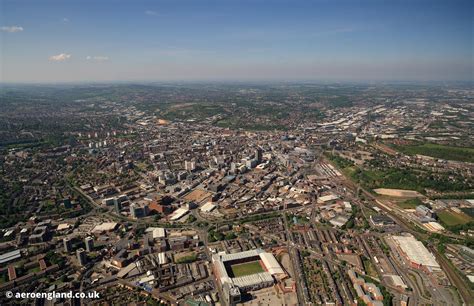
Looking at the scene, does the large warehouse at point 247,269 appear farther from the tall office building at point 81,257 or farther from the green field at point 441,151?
the green field at point 441,151

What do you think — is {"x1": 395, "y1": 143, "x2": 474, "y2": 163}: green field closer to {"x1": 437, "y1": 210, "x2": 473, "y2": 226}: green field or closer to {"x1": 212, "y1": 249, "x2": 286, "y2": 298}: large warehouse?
{"x1": 437, "y1": 210, "x2": 473, "y2": 226}: green field

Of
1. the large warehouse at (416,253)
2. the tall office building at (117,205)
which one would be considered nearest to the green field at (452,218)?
the large warehouse at (416,253)

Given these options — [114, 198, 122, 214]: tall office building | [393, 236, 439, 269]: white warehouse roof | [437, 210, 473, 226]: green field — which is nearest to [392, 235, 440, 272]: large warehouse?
[393, 236, 439, 269]: white warehouse roof

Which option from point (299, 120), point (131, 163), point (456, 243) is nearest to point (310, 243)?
point (456, 243)

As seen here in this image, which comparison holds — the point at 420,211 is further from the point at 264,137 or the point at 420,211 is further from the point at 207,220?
the point at 264,137

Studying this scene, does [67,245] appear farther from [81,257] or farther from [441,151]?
[441,151]
